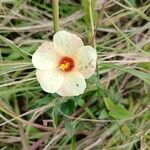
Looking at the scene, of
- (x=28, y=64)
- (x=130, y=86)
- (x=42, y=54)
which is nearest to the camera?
(x=42, y=54)

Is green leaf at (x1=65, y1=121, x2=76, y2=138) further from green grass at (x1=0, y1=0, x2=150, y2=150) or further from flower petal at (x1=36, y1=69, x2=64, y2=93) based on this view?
flower petal at (x1=36, y1=69, x2=64, y2=93)

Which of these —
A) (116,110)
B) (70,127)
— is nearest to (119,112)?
(116,110)

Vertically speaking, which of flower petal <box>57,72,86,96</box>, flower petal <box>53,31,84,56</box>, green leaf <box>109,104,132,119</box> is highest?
flower petal <box>53,31,84,56</box>

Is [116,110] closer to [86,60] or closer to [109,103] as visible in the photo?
[109,103]

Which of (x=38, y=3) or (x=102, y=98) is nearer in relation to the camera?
(x=102, y=98)

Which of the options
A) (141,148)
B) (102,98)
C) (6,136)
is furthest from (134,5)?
(6,136)

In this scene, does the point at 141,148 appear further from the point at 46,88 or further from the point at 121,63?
the point at 46,88

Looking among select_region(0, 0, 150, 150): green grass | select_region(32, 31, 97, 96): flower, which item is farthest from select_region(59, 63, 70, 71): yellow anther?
select_region(0, 0, 150, 150): green grass

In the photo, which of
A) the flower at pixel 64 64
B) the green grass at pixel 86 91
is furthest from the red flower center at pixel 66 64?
the green grass at pixel 86 91
